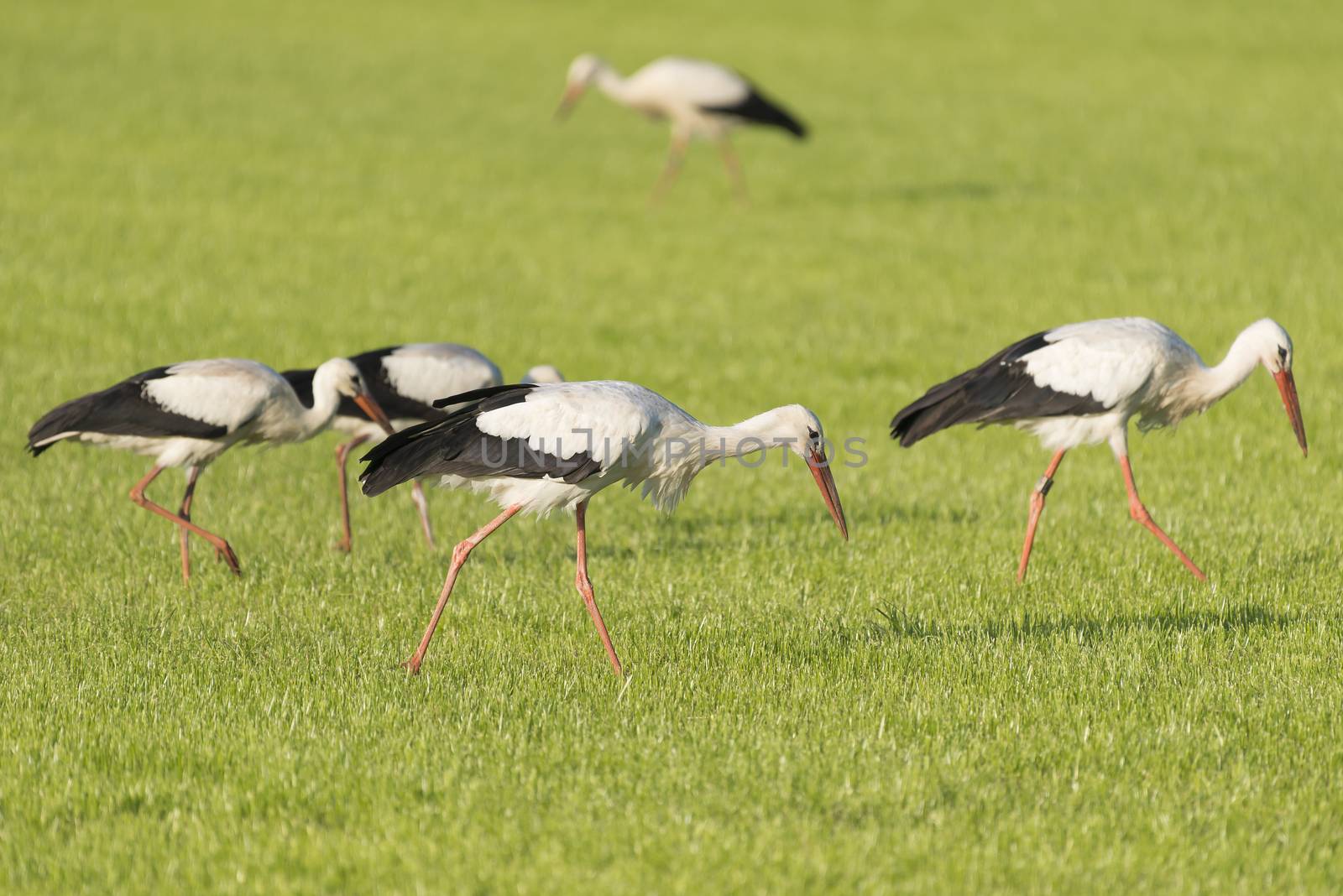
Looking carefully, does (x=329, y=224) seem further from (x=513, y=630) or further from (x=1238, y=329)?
(x=513, y=630)

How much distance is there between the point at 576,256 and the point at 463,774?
13500 millimetres

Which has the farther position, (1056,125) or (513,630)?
(1056,125)

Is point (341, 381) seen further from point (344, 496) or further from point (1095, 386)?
point (1095, 386)

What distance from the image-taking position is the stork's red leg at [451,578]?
21.4 feet

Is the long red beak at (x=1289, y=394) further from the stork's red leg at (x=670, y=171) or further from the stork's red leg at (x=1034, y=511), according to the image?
the stork's red leg at (x=670, y=171)

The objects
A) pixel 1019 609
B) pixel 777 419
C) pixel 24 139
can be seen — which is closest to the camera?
pixel 777 419

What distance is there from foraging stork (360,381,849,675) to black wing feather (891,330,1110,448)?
1.38 meters

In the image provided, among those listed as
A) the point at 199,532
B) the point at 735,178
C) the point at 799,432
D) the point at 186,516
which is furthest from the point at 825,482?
the point at 735,178

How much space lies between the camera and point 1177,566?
8133mm

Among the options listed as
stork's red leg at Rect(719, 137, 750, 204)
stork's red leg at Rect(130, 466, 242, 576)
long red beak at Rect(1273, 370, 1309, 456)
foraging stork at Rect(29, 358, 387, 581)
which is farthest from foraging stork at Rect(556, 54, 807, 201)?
stork's red leg at Rect(130, 466, 242, 576)

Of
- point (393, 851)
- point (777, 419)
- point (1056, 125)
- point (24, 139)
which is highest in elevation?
point (1056, 125)

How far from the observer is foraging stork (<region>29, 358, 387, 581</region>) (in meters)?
8.23

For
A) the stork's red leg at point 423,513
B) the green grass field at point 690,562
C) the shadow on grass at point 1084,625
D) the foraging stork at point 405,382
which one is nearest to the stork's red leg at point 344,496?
the foraging stork at point 405,382

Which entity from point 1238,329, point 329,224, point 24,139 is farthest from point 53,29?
point 1238,329
